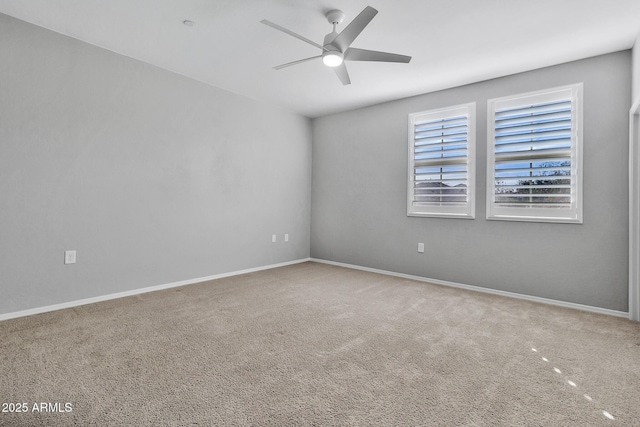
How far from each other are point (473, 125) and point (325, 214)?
2.67m

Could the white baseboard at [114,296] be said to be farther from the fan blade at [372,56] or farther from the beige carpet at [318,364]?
the fan blade at [372,56]

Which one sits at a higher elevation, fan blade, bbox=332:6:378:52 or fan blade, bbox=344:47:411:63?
fan blade, bbox=332:6:378:52

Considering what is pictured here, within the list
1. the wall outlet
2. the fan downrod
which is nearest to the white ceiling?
the fan downrod

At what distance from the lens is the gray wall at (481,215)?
311 centimetres

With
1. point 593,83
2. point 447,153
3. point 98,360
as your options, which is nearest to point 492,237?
point 447,153

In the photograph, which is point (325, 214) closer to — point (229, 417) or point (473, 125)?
point (473, 125)

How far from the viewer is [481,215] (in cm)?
389

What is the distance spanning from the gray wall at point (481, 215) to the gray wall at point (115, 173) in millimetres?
1236

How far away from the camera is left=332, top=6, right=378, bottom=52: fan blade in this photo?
2104 millimetres

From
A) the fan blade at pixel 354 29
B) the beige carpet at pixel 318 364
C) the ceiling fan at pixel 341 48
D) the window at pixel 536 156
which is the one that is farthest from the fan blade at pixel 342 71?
the beige carpet at pixel 318 364

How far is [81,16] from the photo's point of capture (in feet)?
8.74

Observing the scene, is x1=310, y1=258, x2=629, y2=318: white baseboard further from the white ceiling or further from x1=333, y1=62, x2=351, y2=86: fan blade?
x1=333, y1=62, x2=351, y2=86: fan blade

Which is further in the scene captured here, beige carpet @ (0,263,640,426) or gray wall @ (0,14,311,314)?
gray wall @ (0,14,311,314)

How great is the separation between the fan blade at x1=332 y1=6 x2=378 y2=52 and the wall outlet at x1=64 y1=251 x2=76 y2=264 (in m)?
3.11
